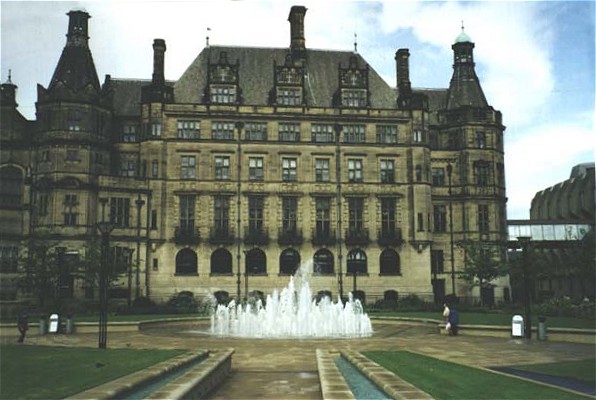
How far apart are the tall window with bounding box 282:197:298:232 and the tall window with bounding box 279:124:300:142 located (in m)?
5.83

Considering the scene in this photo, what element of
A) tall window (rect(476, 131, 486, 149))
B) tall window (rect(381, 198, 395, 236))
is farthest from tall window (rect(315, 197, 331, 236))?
tall window (rect(476, 131, 486, 149))

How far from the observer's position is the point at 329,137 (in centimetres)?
6103

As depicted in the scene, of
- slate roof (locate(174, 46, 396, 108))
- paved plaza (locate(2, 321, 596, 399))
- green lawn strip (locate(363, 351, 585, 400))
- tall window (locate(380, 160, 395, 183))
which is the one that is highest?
slate roof (locate(174, 46, 396, 108))

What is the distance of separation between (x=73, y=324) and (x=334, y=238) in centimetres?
3078

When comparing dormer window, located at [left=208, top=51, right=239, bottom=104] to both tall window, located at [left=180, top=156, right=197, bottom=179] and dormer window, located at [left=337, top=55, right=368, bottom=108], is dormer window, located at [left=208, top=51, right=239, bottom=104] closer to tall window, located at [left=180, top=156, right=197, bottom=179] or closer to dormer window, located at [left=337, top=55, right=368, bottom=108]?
tall window, located at [left=180, top=156, right=197, bottom=179]

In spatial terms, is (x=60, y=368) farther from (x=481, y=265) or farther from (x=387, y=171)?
(x=387, y=171)

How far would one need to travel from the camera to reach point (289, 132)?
60625mm

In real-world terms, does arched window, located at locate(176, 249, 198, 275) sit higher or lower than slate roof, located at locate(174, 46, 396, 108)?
lower

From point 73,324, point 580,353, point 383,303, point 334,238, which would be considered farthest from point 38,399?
point 334,238

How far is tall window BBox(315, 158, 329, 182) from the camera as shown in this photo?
6050 cm

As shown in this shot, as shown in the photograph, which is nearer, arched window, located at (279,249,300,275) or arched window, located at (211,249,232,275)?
arched window, located at (211,249,232,275)

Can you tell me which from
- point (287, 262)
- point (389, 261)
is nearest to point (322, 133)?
point (287, 262)

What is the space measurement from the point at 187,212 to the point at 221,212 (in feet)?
10.4

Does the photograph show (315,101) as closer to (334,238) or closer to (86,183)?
(334,238)
